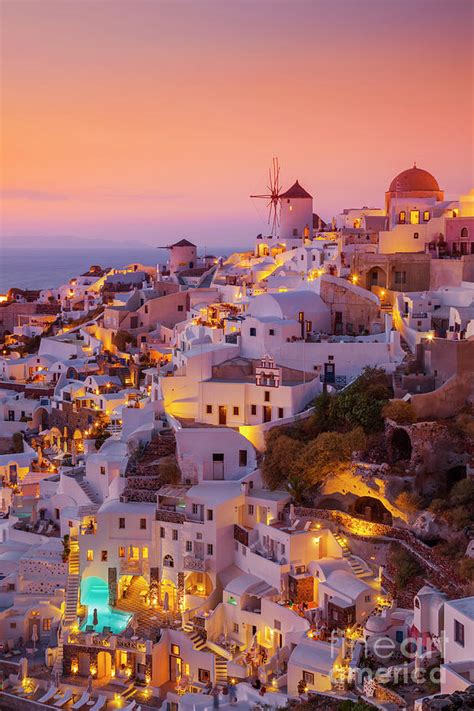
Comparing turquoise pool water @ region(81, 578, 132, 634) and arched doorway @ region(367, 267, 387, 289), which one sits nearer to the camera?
turquoise pool water @ region(81, 578, 132, 634)

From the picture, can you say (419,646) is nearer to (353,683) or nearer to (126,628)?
(353,683)

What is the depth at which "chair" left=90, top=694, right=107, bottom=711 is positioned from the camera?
61.4 feet

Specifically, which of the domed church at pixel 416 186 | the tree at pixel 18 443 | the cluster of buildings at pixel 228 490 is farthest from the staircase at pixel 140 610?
the domed church at pixel 416 186

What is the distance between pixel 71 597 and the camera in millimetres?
21719

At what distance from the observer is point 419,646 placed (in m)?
15.5

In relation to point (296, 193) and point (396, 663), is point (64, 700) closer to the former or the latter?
point (396, 663)

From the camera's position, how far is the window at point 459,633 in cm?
1365

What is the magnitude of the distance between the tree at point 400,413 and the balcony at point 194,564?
518 centimetres

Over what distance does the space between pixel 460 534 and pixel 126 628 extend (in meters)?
7.39

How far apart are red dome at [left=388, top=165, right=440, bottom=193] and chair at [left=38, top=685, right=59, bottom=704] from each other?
2226 cm

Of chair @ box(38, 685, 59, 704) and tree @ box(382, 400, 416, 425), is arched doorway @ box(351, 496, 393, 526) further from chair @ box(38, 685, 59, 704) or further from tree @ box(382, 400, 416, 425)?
A: chair @ box(38, 685, 59, 704)

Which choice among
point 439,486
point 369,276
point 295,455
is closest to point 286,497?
point 295,455

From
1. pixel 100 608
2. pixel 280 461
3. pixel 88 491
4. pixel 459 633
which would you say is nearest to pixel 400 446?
pixel 280 461

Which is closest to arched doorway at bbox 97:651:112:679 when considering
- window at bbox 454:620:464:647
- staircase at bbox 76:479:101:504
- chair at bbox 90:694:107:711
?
chair at bbox 90:694:107:711
